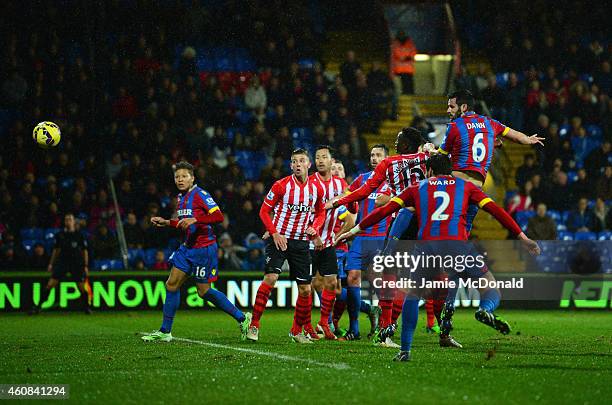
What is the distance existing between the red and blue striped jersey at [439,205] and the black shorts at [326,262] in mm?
3405

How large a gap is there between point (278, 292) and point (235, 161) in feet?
12.0

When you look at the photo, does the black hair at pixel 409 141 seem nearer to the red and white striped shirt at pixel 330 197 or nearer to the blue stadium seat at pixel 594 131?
the red and white striped shirt at pixel 330 197

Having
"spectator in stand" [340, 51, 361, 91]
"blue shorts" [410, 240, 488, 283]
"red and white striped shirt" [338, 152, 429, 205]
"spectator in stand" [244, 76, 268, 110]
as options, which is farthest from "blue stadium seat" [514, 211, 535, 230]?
"blue shorts" [410, 240, 488, 283]

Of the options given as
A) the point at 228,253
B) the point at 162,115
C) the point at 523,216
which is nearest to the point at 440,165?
the point at 228,253

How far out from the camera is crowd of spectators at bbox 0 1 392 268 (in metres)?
18.8

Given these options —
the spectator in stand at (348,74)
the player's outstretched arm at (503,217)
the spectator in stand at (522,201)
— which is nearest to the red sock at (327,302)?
the player's outstretched arm at (503,217)

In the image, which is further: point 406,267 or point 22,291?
point 22,291

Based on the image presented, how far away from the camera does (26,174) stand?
1908 centimetres

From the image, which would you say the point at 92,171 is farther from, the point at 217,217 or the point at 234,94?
the point at 217,217

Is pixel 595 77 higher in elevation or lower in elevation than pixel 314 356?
higher

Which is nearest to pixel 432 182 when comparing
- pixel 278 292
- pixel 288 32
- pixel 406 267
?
pixel 406 267

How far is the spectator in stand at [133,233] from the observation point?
61.2ft

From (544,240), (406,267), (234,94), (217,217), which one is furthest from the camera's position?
(234,94)

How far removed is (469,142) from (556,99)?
498 inches
